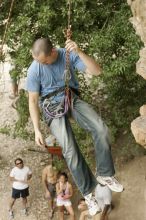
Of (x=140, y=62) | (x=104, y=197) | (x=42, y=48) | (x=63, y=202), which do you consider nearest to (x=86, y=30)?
(x=140, y=62)

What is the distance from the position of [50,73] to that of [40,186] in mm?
A: 5617

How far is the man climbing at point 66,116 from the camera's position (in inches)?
230

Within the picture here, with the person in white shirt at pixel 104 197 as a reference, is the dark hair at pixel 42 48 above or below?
above

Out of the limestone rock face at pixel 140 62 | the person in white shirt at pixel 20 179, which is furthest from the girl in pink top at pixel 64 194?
the limestone rock face at pixel 140 62

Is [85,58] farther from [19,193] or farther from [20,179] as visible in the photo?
[19,193]

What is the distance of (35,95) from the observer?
5.95 metres

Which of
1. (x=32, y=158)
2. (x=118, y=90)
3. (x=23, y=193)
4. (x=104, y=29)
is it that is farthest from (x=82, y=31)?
(x=32, y=158)

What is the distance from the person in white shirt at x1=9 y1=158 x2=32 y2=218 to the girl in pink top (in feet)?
2.10

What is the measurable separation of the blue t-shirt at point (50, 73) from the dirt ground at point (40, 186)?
4.65 meters

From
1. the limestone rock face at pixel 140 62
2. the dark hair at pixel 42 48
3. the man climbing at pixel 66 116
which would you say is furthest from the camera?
the limestone rock face at pixel 140 62

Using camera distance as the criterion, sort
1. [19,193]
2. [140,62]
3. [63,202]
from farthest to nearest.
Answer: [19,193] < [63,202] < [140,62]

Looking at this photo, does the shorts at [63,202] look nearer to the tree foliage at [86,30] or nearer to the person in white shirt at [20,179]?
the person in white shirt at [20,179]

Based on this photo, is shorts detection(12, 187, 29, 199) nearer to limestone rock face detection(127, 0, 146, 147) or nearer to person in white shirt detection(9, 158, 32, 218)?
person in white shirt detection(9, 158, 32, 218)

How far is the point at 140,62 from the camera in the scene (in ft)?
22.8
